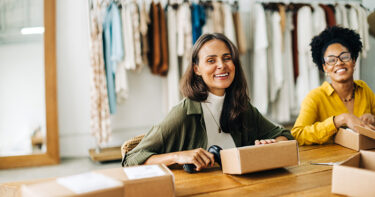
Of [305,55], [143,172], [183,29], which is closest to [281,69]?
[305,55]

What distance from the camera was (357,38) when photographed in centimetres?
194

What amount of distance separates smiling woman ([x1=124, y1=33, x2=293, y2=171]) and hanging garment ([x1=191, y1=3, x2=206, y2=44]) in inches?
79.6

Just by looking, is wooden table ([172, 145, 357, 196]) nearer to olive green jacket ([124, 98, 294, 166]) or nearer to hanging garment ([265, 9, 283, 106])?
olive green jacket ([124, 98, 294, 166])

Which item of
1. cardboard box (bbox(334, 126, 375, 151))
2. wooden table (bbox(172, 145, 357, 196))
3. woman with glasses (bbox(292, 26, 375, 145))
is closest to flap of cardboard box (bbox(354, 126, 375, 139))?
cardboard box (bbox(334, 126, 375, 151))

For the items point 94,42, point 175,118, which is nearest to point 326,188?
point 175,118

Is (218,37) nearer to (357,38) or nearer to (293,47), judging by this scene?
(357,38)

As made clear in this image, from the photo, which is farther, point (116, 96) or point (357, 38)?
point (116, 96)

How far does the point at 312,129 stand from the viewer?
5.19ft

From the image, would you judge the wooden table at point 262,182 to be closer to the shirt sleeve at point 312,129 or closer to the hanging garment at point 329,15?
the shirt sleeve at point 312,129

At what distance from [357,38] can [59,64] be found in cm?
329

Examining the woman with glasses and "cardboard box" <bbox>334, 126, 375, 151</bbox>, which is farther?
the woman with glasses

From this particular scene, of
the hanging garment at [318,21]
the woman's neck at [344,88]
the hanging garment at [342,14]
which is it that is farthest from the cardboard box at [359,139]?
the hanging garment at [342,14]

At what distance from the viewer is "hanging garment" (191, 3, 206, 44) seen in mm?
3494

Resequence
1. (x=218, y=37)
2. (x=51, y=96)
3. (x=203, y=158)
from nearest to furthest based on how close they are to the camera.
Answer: (x=203, y=158)
(x=218, y=37)
(x=51, y=96)
